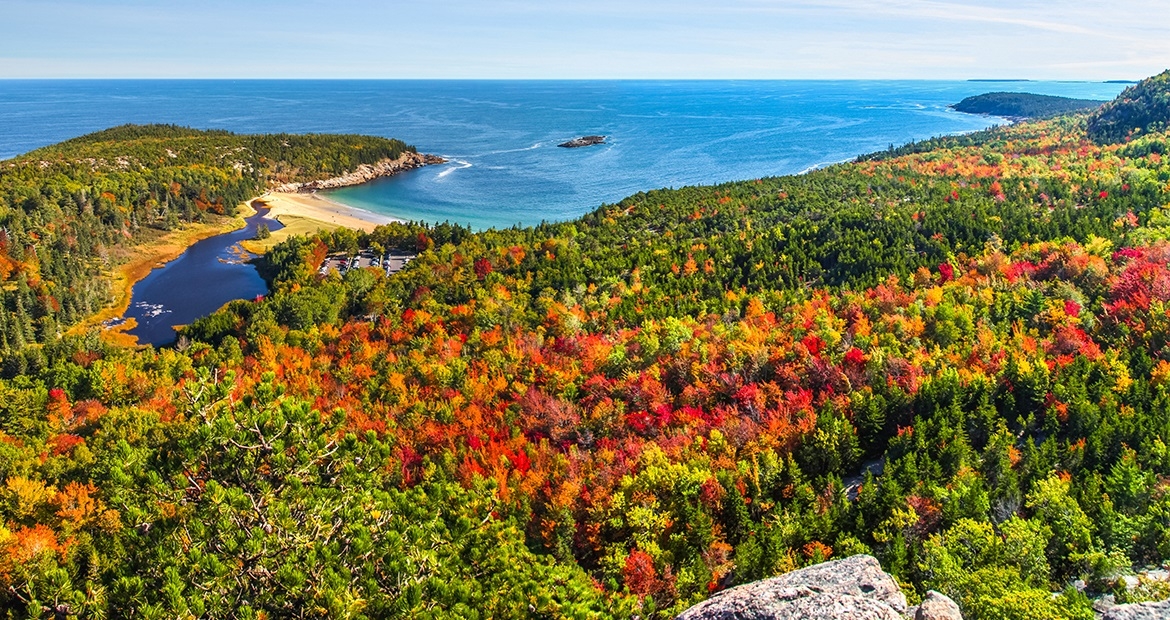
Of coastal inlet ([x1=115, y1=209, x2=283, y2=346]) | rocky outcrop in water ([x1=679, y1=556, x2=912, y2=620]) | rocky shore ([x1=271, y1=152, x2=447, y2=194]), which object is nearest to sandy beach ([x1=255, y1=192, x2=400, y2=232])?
rocky shore ([x1=271, y1=152, x2=447, y2=194])

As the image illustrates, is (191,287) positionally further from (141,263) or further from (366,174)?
(366,174)

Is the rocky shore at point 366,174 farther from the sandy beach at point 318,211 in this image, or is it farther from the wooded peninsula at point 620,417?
the wooded peninsula at point 620,417

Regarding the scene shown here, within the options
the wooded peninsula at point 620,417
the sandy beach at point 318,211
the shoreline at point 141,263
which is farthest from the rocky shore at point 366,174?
the wooded peninsula at point 620,417

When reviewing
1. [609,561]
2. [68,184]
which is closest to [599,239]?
[609,561]

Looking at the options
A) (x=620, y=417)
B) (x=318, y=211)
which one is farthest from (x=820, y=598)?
(x=318, y=211)

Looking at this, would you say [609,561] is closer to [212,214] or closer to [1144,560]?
[1144,560]

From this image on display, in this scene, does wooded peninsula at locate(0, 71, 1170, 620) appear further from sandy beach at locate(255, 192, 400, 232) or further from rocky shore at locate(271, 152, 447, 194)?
rocky shore at locate(271, 152, 447, 194)
